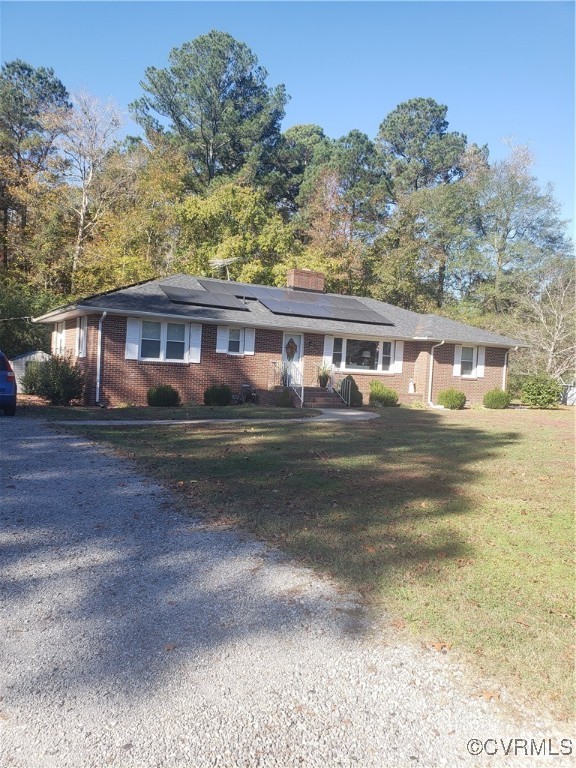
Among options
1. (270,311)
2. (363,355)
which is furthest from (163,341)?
(363,355)

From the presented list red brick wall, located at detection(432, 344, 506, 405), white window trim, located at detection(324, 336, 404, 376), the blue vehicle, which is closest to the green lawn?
the blue vehicle

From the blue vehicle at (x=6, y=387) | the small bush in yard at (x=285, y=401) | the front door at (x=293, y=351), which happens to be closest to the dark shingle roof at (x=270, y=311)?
the front door at (x=293, y=351)

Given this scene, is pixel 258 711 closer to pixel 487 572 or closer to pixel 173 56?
pixel 487 572

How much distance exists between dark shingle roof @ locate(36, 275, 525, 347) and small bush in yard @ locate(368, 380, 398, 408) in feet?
6.55

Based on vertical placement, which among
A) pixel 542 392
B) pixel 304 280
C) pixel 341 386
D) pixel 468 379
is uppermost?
pixel 304 280

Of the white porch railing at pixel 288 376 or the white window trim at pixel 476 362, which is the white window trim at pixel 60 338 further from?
the white window trim at pixel 476 362

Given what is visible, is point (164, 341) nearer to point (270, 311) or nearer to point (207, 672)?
point (270, 311)

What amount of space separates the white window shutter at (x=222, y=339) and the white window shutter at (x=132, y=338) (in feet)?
8.74

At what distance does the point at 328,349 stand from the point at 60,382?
31.2 feet

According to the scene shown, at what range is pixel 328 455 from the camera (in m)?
9.23

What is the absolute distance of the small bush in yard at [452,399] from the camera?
2159 cm

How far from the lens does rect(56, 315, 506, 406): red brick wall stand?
56.0ft

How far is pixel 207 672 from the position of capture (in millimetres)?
3016

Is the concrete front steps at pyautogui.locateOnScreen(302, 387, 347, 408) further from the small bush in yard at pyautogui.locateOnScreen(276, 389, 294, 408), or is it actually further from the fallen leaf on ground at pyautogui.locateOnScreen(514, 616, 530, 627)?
the fallen leaf on ground at pyautogui.locateOnScreen(514, 616, 530, 627)
